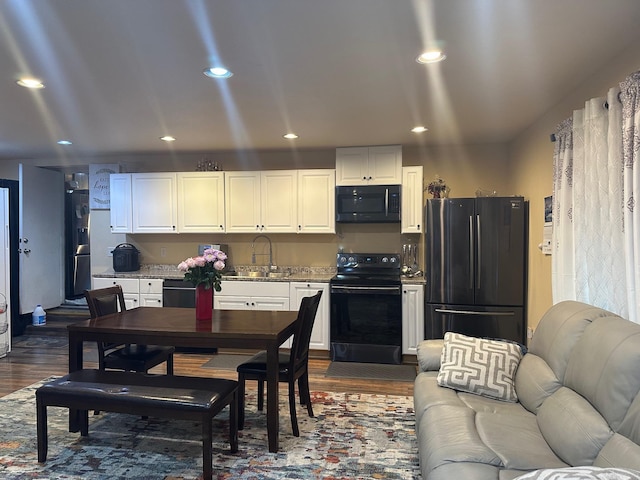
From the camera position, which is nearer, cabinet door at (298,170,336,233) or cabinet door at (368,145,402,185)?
cabinet door at (368,145,402,185)

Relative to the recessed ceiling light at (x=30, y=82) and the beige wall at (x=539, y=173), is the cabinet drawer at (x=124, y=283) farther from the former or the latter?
the beige wall at (x=539, y=173)

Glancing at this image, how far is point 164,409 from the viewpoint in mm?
2438

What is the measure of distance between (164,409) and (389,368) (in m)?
2.63

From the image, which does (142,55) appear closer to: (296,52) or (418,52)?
(296,52)

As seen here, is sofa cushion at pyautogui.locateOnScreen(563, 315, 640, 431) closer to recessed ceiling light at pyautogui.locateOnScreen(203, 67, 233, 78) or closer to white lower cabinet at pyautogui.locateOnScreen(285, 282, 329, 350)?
recessed ceiling light at pyautogui.locateOnScreen(203, 67, 233, 78)


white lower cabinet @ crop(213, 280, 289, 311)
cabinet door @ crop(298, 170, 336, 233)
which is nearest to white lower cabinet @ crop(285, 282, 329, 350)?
white lower cabinet @ crop(213, 280, 289, 311)

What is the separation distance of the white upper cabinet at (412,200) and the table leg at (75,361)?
11.0 ft

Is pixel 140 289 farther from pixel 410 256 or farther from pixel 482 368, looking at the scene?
pixel 482 368

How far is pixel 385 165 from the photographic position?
494 cm

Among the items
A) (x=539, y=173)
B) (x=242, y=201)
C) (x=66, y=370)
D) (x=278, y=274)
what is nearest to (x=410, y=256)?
(x=278, y=274)

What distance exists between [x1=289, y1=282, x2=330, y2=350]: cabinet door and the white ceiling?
1.66m

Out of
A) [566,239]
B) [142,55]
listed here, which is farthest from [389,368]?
[142,55]

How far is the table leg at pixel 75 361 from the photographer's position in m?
2.94

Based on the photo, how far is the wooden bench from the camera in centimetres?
240
